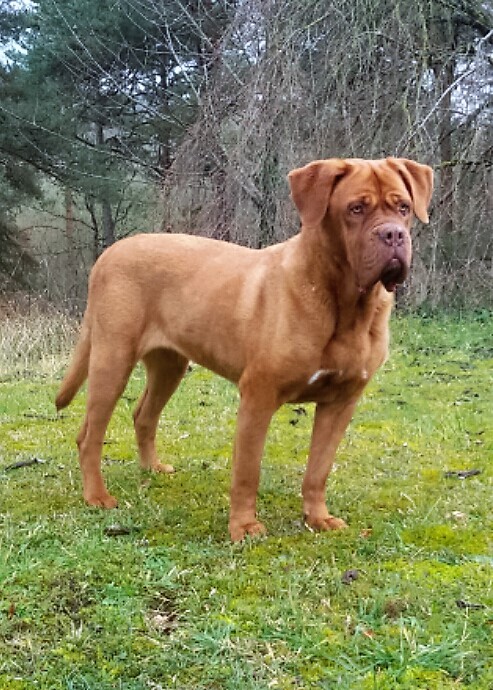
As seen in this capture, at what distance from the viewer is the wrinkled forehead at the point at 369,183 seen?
3699 millimetres

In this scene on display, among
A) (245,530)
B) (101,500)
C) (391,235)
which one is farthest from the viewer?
(101,500)

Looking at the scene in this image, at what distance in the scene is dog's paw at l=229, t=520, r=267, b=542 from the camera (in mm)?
4023

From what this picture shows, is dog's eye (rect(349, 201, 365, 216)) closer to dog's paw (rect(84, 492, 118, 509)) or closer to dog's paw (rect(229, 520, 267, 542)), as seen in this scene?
dog's paw (rect(229, 520, 267, 542))

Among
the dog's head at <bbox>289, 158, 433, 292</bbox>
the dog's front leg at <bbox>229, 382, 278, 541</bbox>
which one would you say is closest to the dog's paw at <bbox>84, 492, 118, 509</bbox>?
the dog's front leg at <bbox>229, 382, 278, 541</bbox>

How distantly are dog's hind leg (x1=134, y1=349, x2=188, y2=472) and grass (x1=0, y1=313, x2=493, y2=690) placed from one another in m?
0.13

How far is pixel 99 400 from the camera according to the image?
468 cm

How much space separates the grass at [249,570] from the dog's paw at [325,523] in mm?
70

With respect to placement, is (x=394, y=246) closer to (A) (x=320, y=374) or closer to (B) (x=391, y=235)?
(B) (x=391, y=235)

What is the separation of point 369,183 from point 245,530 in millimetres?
1761

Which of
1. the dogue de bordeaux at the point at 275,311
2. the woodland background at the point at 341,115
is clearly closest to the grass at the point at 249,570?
the dogue de bordeaux at the point at 275,311

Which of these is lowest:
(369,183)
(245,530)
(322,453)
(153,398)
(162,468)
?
(162,468)

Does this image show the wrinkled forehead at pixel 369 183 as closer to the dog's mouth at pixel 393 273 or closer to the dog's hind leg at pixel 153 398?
the dog's mouth at pixel 393 273

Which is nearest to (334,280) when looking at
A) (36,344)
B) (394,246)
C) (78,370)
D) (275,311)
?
(275,311)

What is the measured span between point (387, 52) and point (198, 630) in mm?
9580
